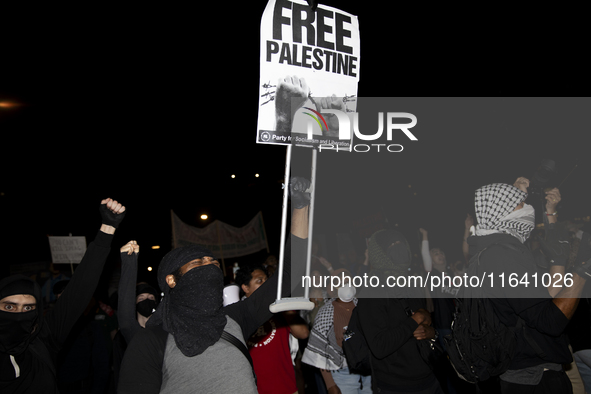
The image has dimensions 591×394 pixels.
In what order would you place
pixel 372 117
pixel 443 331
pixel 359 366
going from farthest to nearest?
1. pixel 372 117
2. pixel 443 331
3. pixel 359 366

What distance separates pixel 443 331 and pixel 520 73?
15.2 ft

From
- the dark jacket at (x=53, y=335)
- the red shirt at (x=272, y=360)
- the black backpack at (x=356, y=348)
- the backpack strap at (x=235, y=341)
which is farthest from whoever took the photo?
the red shirt at (x=272, y=360)

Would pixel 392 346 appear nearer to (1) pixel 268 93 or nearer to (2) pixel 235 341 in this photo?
(2) pixel 235 341

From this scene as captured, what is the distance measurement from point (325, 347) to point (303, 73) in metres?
2.87

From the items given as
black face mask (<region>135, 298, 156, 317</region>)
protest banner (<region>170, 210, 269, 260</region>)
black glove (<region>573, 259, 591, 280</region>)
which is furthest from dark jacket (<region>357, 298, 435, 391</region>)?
protest banner (<region>170, 210, 269, 260</region>)

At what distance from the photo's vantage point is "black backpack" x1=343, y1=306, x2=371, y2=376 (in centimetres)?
351

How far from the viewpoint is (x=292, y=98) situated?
99.8 inches

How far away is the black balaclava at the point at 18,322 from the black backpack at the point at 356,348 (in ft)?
7.82

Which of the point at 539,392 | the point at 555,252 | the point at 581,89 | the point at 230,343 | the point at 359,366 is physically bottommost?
the point at 359,366

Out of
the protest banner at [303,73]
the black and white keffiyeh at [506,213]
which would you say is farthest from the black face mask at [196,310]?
the black and white keffiyeh at [506,213]

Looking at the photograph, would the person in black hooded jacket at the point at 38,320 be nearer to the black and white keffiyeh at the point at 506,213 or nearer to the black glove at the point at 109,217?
the black glove at the point at 109,217

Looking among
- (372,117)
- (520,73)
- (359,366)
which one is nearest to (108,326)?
(359,366)

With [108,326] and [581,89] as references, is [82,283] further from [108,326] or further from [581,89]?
[581,89]

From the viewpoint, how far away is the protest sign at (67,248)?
7.50 meters
